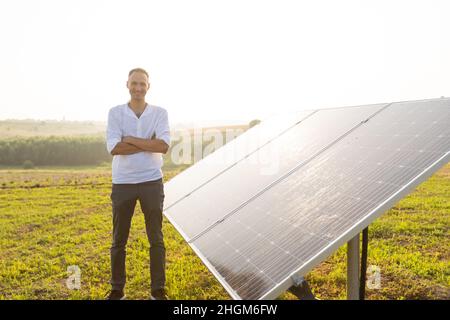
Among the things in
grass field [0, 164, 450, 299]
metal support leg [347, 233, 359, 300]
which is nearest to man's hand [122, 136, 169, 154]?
grass field [0, 164, 450, 299]

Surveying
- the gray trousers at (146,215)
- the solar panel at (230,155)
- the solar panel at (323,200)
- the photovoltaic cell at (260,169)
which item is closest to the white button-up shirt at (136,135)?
the gray trousers at (146,215)

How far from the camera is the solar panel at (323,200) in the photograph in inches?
125

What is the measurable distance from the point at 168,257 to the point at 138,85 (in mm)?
3197

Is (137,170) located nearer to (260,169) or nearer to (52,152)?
(260,169)

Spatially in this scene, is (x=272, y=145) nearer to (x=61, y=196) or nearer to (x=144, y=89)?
(x=144, y=89)

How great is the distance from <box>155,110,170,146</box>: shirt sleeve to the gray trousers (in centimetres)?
54

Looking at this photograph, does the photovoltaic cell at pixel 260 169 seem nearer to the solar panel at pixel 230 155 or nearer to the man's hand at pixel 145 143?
the solar panel at pixel 230 155

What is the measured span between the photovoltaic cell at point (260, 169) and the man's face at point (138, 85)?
1.76 meters

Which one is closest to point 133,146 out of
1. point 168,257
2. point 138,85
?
point 138,85

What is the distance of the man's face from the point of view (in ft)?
16.2

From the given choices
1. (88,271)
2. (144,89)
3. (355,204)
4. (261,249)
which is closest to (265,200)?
(261,249)

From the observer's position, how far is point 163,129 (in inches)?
198

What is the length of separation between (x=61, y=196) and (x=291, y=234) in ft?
39.1

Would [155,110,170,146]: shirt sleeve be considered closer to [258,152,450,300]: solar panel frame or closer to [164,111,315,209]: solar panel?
[164,111,315,209]: solar panel
